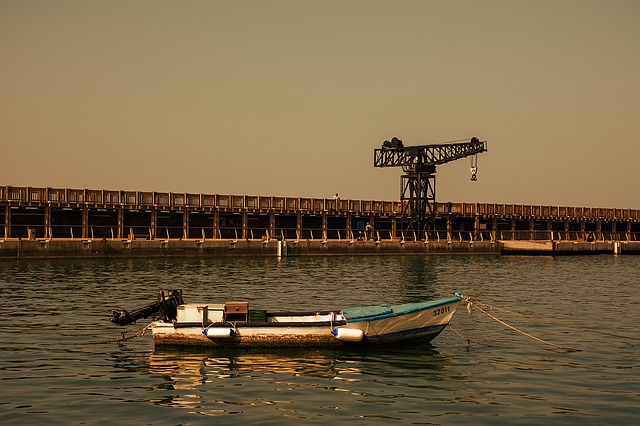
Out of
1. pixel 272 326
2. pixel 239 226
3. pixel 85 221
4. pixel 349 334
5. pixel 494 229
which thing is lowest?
pixel 349 334

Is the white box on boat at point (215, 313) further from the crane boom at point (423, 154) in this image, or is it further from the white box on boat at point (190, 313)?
the crane boom at point (423, 154)

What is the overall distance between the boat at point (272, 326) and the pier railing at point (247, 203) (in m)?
49.7

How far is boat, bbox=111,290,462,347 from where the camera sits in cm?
2084

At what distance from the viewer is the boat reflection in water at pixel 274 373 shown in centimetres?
1611

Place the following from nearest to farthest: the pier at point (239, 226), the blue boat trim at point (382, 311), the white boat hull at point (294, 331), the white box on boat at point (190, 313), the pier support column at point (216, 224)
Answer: the white boat hull at point (294, 331) → the blue boat trim at point (382, 311) → the white box on boat at point (190, 313) → the pier at point (239, 226) → the pier support column at point (216, 224)

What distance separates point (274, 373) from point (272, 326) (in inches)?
99.8

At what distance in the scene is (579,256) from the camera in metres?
89.9

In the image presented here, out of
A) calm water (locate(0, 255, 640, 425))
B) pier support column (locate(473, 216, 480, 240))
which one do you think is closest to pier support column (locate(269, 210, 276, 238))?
pier support column (locate(473, 216, 480, 240))

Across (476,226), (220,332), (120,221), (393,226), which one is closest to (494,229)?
(476,226)

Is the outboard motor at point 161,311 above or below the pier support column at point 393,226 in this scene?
below

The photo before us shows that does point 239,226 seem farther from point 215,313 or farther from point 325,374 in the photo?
point 325,374

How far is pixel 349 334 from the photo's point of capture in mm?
20562

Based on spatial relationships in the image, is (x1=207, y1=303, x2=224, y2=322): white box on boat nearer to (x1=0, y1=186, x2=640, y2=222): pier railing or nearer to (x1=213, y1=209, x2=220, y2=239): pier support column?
(x1=0, y1=186, x2=640, y2=222): pier railing

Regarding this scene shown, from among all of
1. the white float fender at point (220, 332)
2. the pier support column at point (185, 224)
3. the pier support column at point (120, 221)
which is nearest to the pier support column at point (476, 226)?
the pier support column at point (185, 224)
